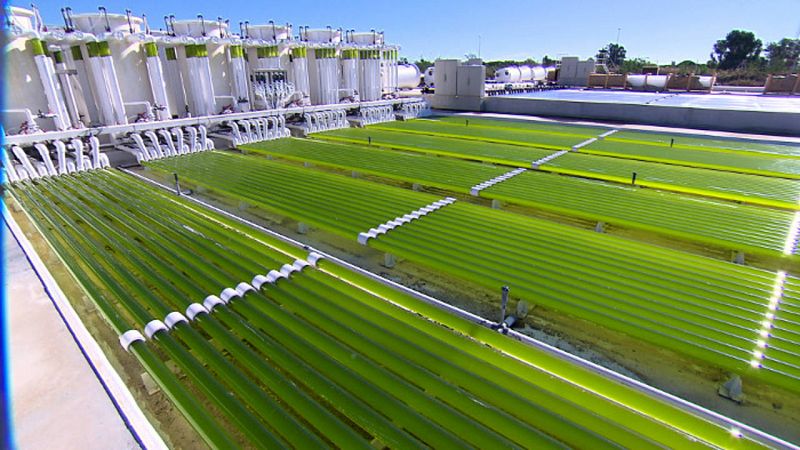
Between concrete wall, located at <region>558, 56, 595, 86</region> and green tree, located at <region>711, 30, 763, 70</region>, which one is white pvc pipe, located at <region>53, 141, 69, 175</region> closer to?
concrete wall, located at <region>558, 56, 595, 86</region>

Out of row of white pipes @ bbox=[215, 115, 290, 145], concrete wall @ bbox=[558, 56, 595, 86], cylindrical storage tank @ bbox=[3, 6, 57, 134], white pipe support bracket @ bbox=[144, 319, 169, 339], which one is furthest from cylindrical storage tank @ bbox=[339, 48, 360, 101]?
concrete wall @ bbox=[558, 56, 595, 86]

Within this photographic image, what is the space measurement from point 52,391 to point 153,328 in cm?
96

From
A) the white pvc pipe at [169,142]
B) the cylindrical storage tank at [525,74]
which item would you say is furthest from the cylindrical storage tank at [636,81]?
the white pvc pipe at [169,142]

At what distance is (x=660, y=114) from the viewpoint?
52.6 ft

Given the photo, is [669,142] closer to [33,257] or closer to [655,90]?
[33,257]

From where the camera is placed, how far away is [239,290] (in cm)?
386

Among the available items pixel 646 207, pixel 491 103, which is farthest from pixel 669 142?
pixel 491 103

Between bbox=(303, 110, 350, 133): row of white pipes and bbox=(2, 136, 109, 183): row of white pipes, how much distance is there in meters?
6.23

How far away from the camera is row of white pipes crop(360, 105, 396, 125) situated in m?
16.1

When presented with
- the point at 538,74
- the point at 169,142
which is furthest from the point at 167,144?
the point at 538,74

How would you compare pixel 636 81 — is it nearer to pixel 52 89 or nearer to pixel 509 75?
pixel 509 75

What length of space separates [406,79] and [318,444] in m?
30.2

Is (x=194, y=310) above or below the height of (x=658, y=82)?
below

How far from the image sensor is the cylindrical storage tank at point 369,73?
16438mm
